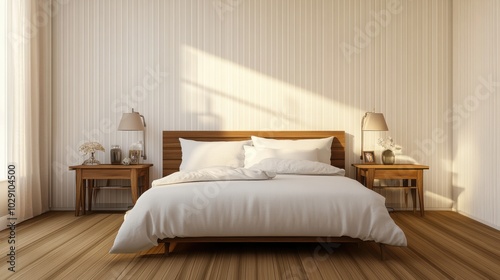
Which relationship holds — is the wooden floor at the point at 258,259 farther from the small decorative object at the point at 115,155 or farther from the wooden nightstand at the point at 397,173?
the small decorative object at the point at 115,155

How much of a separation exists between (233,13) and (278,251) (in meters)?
2.92

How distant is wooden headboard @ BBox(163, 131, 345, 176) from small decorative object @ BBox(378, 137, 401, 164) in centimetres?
45

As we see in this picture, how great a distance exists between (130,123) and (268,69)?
67.4 inches

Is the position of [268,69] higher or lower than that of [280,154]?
higher

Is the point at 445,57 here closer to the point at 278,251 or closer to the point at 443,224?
the point at 443,224

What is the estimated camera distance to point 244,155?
13.9 feet

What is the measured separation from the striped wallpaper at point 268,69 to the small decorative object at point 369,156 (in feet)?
1.30

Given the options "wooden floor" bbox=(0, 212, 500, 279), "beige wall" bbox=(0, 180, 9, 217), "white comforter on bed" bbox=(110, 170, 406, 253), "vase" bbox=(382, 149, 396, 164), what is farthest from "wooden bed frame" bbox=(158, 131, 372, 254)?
"white comforter on bed" bbox=(110, 170, 406, 253)

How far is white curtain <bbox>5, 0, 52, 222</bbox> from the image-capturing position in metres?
3.81

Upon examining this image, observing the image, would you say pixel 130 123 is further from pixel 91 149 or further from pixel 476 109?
pixel 476 109

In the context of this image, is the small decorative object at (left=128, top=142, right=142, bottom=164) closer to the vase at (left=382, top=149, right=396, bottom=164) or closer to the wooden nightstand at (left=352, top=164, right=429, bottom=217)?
the wooden nightstand at (left=352, top=164, right=429, bottom=217)

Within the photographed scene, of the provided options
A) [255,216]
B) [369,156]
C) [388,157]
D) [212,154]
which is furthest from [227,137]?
[255,216]

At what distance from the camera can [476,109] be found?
4.09 meters

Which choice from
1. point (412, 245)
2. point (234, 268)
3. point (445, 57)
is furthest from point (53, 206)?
point (445, 57)
